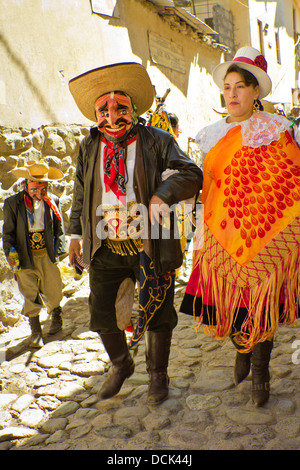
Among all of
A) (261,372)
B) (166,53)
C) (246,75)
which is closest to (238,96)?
(246,75)

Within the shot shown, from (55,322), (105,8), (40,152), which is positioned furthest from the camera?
(105,8)

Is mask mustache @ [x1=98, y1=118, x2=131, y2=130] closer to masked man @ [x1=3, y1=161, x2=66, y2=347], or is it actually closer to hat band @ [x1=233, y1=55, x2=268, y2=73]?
hat band @ [x1=233, y1=55, x2=268, y2=73]

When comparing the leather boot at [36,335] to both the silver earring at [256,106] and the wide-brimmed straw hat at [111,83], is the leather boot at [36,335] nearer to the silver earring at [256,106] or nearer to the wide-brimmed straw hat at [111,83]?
the wide-brimmed straw hat at [111,83]

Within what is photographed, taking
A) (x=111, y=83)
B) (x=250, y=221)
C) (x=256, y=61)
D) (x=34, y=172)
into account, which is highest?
(x=256, y=61)

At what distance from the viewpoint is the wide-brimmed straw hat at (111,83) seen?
2652 millimetres

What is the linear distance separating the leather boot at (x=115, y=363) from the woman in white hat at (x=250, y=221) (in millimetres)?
598

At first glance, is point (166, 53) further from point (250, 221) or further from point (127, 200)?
point (250, 221)

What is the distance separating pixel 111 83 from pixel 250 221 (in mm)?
1192

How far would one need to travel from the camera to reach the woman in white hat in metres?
2.56

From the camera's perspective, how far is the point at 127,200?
2686 millimetres

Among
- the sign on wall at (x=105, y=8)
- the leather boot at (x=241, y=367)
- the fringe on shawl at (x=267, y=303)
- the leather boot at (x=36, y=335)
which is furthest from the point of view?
the sign on wall at (x=105, y=8)

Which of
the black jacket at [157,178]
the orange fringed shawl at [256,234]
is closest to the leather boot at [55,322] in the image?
the black jacket at [157,178]

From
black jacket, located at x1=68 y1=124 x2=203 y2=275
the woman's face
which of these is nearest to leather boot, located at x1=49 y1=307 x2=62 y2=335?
black jacket, located at x1=68 y1=124 x2=203 y2=275

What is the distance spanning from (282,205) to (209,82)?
29.6 feet
